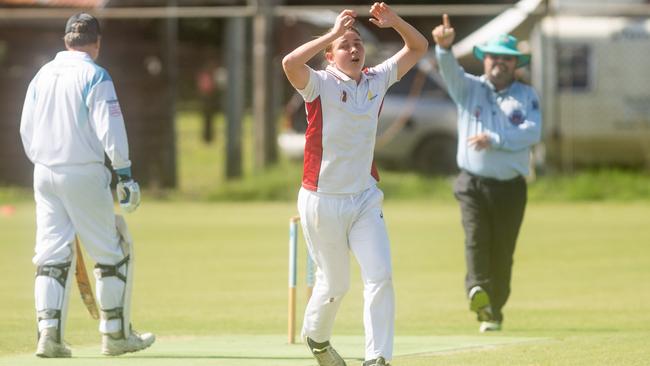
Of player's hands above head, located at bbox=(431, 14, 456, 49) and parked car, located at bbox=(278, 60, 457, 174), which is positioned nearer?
player's hands above head, located at bbox=(431, 14, 456, 49)

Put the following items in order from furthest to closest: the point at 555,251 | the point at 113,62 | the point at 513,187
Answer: the point at 113,62
the point at 555,251
the point at 513,187

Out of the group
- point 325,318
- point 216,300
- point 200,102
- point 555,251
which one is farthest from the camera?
point 200,102

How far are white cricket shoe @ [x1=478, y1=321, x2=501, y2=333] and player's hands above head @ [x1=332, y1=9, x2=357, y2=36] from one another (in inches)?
133

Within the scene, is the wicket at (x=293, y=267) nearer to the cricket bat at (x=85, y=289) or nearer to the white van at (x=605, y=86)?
the cricket bat at (x=85, y=289)

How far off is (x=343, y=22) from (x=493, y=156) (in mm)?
3326

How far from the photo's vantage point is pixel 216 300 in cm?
1264

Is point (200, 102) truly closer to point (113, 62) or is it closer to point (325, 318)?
point (113, 62)

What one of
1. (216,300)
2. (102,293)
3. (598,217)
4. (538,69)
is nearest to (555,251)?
(598,217)

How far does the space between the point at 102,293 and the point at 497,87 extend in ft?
11.4

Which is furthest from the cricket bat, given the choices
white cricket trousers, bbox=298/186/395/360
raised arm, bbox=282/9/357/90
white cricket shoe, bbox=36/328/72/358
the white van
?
the white van

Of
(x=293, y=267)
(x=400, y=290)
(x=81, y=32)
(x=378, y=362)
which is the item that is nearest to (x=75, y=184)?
(x=81, y=32)

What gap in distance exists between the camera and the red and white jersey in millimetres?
7980

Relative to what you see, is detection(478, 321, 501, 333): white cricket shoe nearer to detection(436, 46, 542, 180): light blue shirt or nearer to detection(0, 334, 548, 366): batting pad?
detection(0, 334, 548, 366): batting pad

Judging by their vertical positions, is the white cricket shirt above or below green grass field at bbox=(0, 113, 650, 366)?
above
